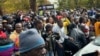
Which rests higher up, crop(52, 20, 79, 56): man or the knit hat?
the knit hat

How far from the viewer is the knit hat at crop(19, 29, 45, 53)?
3502 millimetres

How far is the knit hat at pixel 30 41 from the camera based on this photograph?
3.50m

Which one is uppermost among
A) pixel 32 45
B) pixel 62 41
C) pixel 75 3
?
pixel 32 45

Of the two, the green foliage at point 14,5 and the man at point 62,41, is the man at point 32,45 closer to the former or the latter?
the man at point 62,41

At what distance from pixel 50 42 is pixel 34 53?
5.95 metres

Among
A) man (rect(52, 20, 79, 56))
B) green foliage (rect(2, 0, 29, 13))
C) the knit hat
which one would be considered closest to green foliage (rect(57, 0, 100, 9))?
green foliage (rect(2, 0, 29, 13))

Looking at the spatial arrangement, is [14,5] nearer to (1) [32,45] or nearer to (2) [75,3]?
(2) [75,3]

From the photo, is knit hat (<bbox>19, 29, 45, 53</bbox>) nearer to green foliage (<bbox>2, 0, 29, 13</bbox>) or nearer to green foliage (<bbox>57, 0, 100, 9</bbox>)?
green foliage (<bbox>2, 0, 29, 13</bbox>)

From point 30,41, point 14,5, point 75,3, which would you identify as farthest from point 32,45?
point 75,3

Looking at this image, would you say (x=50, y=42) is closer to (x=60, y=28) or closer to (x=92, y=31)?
(x=60, y=28)

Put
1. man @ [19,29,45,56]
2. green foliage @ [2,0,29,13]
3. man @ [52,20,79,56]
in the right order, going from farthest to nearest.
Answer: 1. green foliage @ [2,0,29,13]
2. man @ [52,20,79,56]
3. man @ [19,29,45,56]

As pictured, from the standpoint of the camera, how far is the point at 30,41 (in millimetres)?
3504

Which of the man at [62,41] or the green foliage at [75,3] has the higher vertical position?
the man at [62,41]

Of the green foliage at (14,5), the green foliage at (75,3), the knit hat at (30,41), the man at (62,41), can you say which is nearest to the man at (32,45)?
the knit hat at (30,41)
